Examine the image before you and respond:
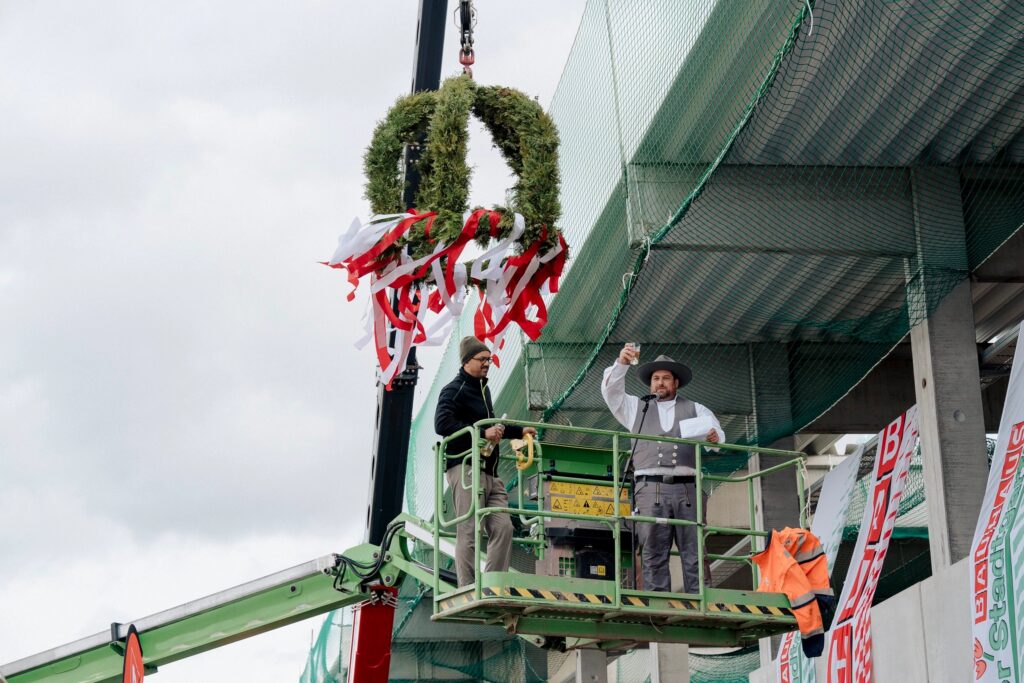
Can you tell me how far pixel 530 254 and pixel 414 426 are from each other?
57.8 feet

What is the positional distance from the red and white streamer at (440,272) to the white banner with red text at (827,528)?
7.79 metres

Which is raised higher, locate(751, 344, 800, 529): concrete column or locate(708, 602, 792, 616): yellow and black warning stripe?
locate(751, 344, 800, 529): concrete column

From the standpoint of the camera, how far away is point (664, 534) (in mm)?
11312

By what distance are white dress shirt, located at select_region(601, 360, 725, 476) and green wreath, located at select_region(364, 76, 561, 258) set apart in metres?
1.22

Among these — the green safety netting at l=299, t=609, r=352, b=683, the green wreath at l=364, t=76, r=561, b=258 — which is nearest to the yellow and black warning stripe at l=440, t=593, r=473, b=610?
the green wreath at l=364, t=76, r=561, b=258

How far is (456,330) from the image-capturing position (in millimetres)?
22906

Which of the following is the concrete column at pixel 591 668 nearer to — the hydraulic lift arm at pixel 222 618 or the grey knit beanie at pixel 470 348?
the hydraulic lift arm at pixel 222 618

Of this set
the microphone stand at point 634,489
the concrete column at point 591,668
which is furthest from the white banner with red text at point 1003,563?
the concrete column at point 591,668

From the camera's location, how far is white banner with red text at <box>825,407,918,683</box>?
53.8 feet

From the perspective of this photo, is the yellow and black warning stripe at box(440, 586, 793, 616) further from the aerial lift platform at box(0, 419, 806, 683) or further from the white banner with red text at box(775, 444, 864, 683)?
the white banner with red text at box(775, 444, 864, 683)

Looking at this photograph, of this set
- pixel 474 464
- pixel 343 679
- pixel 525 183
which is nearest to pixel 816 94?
pixel 525 183

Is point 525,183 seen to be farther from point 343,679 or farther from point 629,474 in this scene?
point 343,679

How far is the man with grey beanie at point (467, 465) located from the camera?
36.8ft

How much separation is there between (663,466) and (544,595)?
63.2 inches
